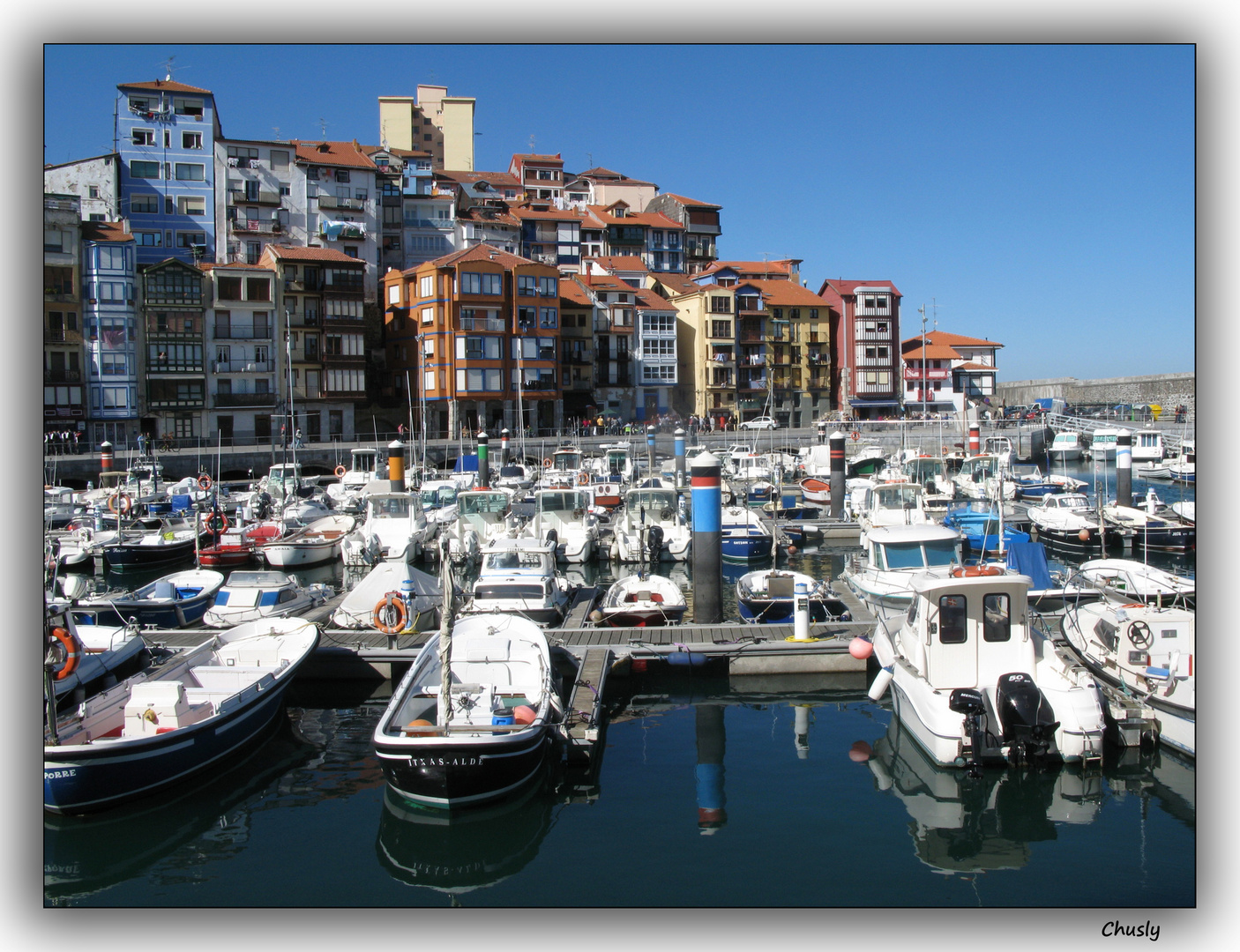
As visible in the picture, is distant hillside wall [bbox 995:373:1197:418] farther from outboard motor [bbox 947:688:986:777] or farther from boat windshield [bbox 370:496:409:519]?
outboard motor [bbox 947:688:986:777]

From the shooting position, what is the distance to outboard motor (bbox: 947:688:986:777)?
13469 millimetres

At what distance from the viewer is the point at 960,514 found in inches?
1452

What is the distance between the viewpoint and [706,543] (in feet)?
71.6

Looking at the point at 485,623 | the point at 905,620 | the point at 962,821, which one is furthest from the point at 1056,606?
the point at 485,623

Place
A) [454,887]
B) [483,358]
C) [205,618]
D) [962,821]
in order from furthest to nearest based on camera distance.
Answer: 1. [483,358]
2. [205,618]
3. [962,821]
4. [454,887]

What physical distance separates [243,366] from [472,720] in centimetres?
5829

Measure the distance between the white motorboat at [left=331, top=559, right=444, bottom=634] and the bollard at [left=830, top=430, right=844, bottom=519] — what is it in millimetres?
22977

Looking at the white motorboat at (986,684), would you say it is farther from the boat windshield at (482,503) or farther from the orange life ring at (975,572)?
the boat windshield at (482,503)

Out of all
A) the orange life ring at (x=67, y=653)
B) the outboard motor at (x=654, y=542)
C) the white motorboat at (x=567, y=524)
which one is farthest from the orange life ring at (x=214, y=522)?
the orange life ring at (x=67, y=653)

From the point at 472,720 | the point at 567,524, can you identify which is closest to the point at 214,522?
the point at 567,524

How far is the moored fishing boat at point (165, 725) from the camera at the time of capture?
12945 millimetres
